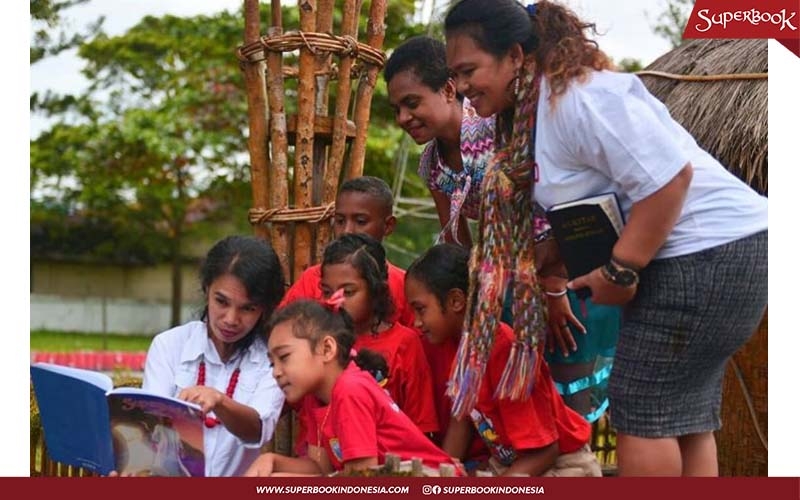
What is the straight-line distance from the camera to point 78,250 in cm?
1855

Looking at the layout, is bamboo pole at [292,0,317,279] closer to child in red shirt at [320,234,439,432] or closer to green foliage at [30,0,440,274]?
child in red shirt at [320,234,439,432]

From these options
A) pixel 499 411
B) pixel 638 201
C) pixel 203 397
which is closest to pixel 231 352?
pixel 203 397

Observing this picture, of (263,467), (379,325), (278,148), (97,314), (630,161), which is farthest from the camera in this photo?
(97,314)

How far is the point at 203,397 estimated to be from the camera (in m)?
3.26

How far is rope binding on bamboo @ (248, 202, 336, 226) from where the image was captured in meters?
4.24

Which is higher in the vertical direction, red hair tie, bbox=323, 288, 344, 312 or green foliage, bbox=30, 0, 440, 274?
green foliage, bbox=30, 0, 440, 274

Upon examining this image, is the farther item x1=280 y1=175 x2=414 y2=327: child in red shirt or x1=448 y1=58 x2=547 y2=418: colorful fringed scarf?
x1=280 y1=175 x2=414 y2=327: child in red shirt

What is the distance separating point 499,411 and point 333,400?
54cm

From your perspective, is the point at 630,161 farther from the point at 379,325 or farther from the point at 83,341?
the point at 83,341

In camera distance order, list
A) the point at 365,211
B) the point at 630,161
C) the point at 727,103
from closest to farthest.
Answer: the point at 630,161 → the point at 365,211 → the point at 727,103

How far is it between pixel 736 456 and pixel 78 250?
15.4m

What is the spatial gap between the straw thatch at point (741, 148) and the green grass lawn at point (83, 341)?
1228cm

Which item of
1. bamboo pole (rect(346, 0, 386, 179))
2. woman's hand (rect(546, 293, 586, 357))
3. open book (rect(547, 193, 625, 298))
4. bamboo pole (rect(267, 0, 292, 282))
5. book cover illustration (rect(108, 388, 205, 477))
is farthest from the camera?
bamboo pole (rect(346, 0, 386, 179))

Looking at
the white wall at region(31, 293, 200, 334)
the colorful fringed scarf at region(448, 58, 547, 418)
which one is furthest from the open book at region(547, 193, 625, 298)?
the white wall at region(31, 293, 200, 334)
